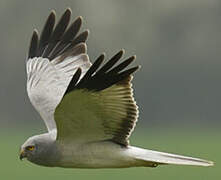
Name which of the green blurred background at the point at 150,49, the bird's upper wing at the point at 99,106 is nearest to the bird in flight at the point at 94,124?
the bird's upper wing at the point at 99,106

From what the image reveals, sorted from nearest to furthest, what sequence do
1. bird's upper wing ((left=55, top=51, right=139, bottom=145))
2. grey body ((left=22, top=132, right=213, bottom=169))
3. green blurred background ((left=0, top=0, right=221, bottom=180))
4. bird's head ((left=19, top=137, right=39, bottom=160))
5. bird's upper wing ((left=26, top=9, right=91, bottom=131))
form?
bird's upper wing ((left=55, top=51, right=139, bottom=145)) < grey body ((left=22, top=132, right=213, bottom=169)) < bird's head ((left=19, top=137, right=39, bottom=160)) < bird's upper wing ((left=26, top=9, right=91, bottom=131)) < green blurred background ((left=0, top=0, right=221, bottom=180))

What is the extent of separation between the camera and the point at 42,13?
53.7 m

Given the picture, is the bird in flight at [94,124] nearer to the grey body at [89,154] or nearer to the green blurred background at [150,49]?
the grey body at [89,154]

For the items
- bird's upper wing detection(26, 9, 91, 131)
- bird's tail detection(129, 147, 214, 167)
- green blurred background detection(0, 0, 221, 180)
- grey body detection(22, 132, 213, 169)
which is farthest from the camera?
green blurred background detection(0, 0, 221, 180)

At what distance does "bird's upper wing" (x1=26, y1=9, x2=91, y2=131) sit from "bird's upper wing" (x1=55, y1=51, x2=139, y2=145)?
1.22m

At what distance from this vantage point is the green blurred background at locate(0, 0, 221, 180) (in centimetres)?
4609

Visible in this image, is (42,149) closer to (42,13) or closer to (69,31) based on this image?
(69,31)

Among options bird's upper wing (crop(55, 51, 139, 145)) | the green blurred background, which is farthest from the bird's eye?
the green blurred background

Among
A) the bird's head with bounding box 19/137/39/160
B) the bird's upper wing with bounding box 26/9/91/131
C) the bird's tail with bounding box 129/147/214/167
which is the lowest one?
the bird's tail with bounding box 129/147/214/167

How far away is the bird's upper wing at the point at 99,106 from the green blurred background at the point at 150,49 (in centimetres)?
2351

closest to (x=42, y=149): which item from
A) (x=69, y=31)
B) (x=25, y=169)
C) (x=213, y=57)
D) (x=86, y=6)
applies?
(x=69, y=31)

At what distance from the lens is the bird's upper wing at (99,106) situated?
9762mm

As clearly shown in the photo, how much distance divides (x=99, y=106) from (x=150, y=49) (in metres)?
42.0

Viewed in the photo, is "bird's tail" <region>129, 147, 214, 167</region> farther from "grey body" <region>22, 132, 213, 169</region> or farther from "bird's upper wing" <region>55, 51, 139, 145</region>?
"bird's upper wing" <region>55, 51, 139, 145</region>
